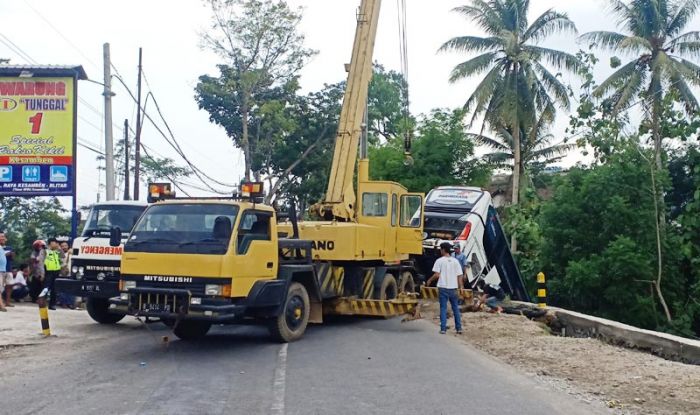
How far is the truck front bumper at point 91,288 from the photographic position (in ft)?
42.9

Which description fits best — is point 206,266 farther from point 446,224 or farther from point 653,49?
point 653,49

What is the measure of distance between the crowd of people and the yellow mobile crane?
5.55 metres

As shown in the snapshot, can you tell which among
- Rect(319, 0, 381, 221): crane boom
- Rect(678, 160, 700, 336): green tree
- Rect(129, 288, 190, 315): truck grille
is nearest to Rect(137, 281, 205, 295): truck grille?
Rect(129, 288, 190, 315): truck grille

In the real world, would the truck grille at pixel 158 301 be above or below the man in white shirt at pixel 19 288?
above

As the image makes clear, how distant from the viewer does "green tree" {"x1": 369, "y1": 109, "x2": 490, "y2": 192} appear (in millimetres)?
29469

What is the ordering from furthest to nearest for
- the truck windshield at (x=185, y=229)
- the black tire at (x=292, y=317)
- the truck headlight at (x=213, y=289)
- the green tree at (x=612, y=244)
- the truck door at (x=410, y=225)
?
1. the green tree at (x=612, y=244)
2. the truck door at (x=410, y=225)
3. the black tire at (x=292, y=317)
4. the truck windshield at (x=185, y=229)
5. the truck headlight at (x=213, y=289)

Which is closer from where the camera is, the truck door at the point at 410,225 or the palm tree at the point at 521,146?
the truck door at the point at 410,225

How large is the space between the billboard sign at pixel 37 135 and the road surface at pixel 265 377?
9.26m

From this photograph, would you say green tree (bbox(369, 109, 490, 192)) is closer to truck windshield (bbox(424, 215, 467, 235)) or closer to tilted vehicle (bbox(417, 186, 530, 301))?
tilted vehicle (bbox(417, 186, 530, 301))

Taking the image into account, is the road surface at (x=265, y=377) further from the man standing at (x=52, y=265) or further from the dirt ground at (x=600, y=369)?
the man standing at (x=52, y=265)

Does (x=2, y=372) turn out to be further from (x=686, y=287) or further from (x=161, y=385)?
(x=686, y=287)

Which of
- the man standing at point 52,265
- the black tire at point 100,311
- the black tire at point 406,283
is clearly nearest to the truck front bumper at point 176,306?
the black tire at point 100,311

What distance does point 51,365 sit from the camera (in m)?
9.81

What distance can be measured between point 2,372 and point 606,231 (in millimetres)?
16465
